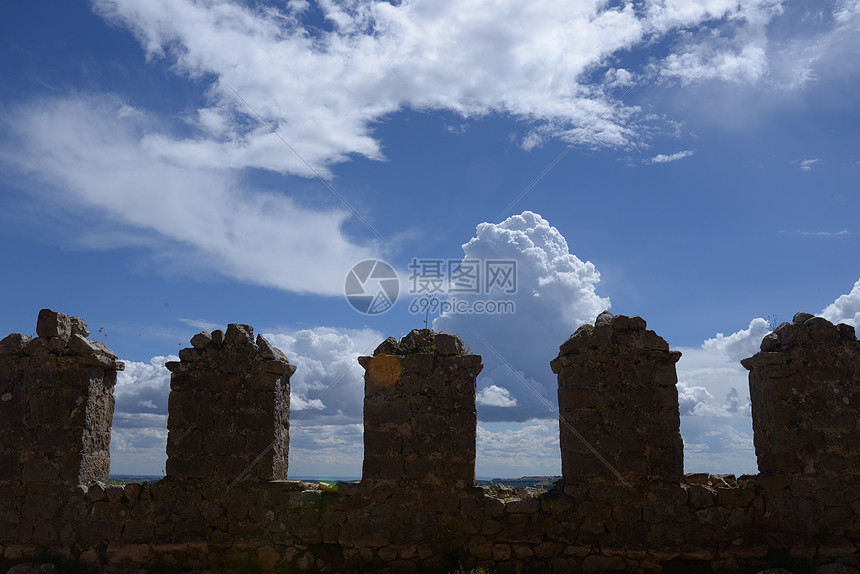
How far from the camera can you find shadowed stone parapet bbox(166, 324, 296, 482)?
8.60 meters

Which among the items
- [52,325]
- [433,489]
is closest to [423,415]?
[433,489]

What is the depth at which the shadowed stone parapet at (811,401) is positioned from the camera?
26.7 ft

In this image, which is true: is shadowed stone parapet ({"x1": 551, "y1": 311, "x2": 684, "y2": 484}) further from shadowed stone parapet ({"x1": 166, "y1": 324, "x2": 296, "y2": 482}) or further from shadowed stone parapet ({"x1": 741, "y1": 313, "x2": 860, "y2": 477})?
shadowed stone parapet ({"x1": 166, "y1": 324, "x2": 296, "y2": 482})

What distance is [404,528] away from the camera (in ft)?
26.9

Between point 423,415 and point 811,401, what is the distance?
16.6 feet

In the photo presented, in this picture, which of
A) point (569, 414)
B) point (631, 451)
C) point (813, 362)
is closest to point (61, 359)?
point (569, 414)

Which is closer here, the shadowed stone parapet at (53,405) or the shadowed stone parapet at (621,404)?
the shadowed stone parapet at (621,404)

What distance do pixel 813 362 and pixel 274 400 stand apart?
7.21 metres

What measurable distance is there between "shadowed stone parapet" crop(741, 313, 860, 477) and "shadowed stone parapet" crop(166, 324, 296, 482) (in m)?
6.57

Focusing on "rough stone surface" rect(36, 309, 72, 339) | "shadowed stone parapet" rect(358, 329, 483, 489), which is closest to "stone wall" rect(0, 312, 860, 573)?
"shadowed stone parapet" rect(358, 329, 483, 489)

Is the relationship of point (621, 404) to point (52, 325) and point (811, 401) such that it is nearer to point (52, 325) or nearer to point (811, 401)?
point (811, 401)

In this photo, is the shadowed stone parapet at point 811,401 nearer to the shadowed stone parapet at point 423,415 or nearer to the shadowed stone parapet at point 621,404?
the shadowed stone parapet at point 621,404

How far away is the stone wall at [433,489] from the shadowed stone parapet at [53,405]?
0.03 m

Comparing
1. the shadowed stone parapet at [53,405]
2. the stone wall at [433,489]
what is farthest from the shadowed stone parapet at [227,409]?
the shadowed stone parapet at [53,405]
